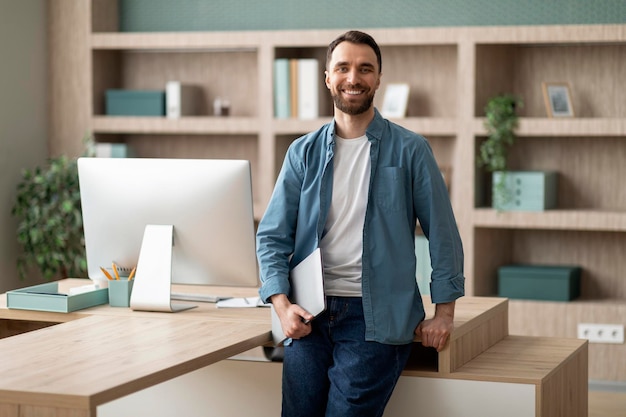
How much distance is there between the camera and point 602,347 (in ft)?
15.9

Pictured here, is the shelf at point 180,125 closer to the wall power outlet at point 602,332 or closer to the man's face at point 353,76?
the wall power outlet at point 602,332

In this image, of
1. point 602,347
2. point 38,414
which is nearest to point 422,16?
point 602,347

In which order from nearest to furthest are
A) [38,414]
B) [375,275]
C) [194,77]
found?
1. [38,414]
2. [375,275]
3. [194,77]

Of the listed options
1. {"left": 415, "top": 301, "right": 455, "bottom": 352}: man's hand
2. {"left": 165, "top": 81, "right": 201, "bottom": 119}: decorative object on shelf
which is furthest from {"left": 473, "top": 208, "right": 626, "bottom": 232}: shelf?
{"left": 415, "top": 301, "right": 455, "bottom": 352}: man's hand

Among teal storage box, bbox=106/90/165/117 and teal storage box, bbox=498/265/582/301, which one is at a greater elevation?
teal storage box, bbox=106/90/165/117

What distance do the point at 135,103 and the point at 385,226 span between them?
3043 mm

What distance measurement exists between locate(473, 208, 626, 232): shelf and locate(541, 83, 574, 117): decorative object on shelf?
0.50m

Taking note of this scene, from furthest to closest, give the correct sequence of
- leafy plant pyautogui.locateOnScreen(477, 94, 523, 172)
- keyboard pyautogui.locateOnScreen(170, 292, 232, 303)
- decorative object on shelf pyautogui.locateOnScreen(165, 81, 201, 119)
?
1. decorative object on shelf pyautogui.locateOnScreen(165, 81, 201, 119)
2. leafy plant pyautogui.locateOnScreen(477, 94, 523, 172)
3. keyboard pyautogui.locateOnScreen(170, 292, 232, 303)

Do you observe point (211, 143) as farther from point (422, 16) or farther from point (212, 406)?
point (212, 406)

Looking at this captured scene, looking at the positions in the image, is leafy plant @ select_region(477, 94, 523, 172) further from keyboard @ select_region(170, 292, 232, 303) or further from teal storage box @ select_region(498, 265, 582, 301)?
keyboard @ select_region(170, 292, 232, 303)

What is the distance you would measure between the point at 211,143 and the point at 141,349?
3.27 metres

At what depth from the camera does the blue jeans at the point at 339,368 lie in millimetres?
2709

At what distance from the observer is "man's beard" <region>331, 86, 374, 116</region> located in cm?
277

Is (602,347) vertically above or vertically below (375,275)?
below
